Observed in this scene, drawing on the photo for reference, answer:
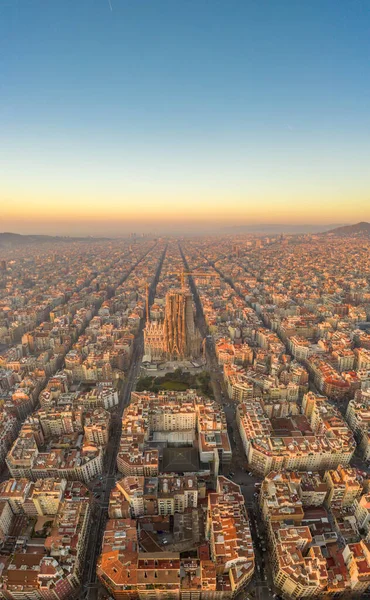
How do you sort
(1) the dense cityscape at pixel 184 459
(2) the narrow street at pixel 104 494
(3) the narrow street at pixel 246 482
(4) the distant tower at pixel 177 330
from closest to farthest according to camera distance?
(1) the dense cityscape at pixel 184 459
(3) the narrow street at pixel 246 482
(2) the narrow street at pixel 104 494
(4) the distant tower at pixel 177 330

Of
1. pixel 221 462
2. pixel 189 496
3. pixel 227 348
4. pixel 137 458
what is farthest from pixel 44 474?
pixel 227 348

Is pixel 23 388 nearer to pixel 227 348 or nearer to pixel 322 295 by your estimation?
pixel 227 348

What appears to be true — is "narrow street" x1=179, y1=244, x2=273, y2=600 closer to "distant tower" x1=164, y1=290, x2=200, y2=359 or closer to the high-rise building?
"distant tower" x1=164, y1=290, x2=200, y2=359

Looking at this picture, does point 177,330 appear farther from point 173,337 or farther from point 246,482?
point 246,482

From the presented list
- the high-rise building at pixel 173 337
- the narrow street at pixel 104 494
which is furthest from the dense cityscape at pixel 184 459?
the high-rise building at pixel 173 337

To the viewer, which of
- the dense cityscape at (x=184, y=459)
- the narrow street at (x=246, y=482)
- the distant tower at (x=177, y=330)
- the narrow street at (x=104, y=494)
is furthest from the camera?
the distant tower at (x=177, y=330)

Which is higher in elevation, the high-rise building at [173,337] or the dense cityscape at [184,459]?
the high-rise building at [173,337]

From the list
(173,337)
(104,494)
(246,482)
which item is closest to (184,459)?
(246,482)

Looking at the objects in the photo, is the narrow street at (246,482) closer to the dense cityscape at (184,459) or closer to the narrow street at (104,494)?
the dense cityscape at (184,459)
